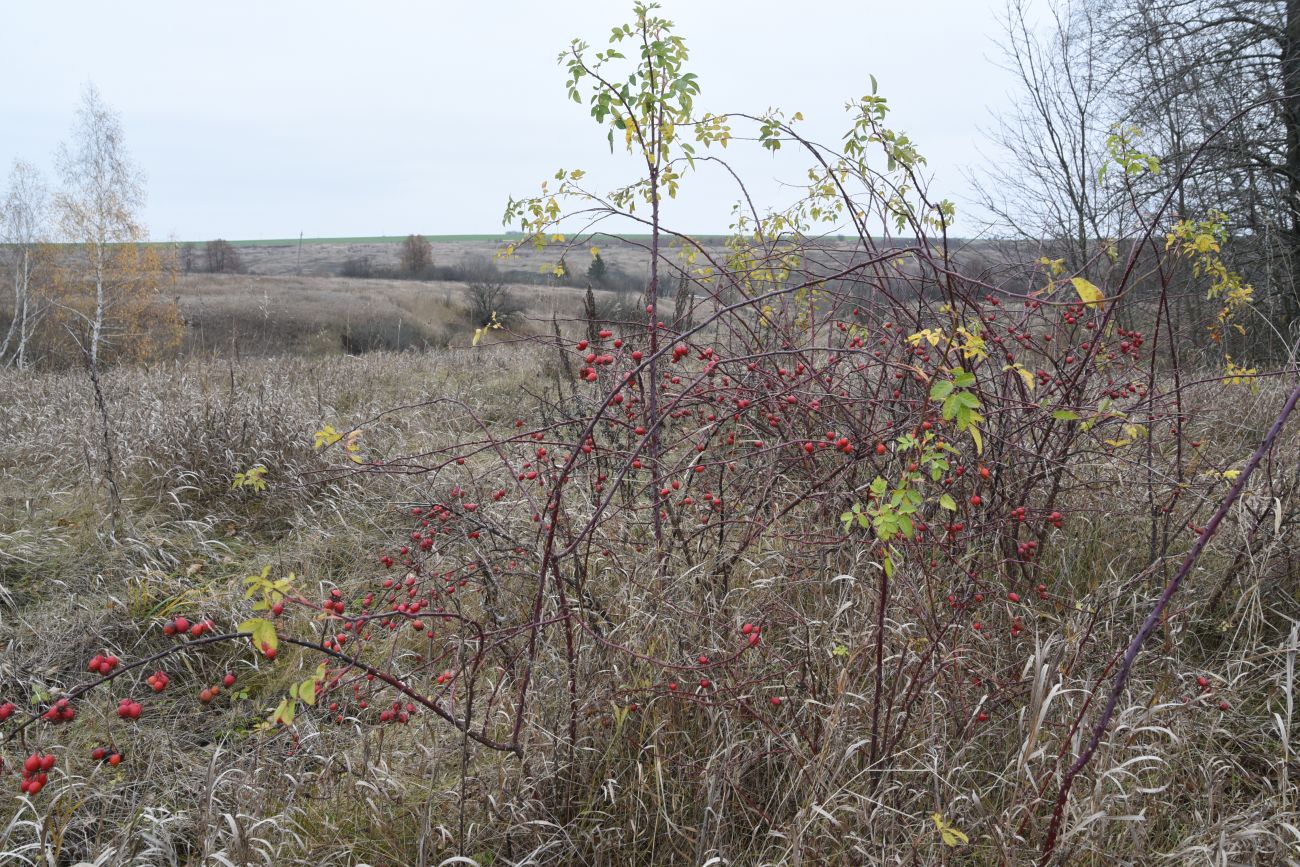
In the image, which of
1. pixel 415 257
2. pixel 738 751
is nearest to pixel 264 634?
pixel 738 751

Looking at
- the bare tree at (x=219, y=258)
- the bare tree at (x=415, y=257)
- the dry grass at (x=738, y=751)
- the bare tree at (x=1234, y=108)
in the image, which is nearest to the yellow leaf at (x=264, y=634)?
the dry grass at (x=738, y=751)

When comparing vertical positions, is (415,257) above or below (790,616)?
above

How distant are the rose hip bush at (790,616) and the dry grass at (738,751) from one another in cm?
2

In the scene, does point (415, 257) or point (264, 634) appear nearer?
point (264, 634)

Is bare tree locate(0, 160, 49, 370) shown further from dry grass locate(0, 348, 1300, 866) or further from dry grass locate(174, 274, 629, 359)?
dry grass locate(0, 348, 1300, 866)

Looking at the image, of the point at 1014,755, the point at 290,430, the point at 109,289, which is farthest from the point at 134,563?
the point at 109,289

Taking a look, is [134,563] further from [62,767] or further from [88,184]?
[88,184]

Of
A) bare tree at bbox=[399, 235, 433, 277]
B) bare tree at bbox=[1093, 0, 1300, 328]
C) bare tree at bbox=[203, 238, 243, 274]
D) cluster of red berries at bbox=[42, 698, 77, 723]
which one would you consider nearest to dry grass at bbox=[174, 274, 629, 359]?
bare tree at bbox=[399, 235, 433, 277]

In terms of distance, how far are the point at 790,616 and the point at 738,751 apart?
21.3 inches

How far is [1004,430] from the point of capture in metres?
2.52

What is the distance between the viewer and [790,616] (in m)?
2.45

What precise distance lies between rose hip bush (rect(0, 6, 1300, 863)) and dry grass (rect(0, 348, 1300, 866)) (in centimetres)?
2

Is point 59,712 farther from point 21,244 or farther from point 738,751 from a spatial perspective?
point 21,244

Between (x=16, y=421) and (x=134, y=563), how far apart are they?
390cm
